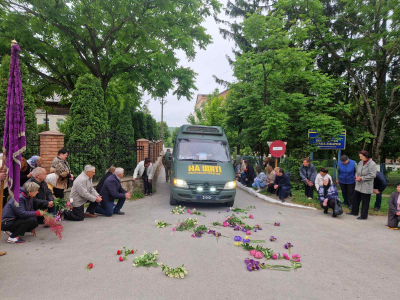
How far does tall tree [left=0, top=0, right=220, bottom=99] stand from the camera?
12547 mm

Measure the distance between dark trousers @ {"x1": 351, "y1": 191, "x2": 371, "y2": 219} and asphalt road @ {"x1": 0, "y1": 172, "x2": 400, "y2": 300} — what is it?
2.11 feet

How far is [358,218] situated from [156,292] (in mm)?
6353

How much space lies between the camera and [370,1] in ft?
45.1

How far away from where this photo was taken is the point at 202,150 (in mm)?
8828

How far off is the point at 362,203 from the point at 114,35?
13536 millimetres

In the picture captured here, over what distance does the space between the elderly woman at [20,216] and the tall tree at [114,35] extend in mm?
10017

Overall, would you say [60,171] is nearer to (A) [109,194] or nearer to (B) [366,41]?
(A) [109,194]

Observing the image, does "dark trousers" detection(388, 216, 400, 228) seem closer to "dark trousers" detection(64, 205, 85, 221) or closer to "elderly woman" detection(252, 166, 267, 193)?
"elderly woman" detection(252, 166, 267, 193)

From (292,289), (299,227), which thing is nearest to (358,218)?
(299,227)

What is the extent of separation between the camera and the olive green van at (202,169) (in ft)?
25.2

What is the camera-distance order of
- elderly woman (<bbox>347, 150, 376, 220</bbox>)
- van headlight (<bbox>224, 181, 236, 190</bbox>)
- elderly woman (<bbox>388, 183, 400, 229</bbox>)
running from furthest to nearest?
van headlight (<bbox>224, 181, 236, 190</bbox>) < elderly woman (<bbox>347, 150, 376, 220</bbox>) < elderly woman (<bbox>388, 183, 400, 229</bbox>)

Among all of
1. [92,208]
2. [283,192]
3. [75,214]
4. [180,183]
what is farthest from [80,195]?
[283,192]

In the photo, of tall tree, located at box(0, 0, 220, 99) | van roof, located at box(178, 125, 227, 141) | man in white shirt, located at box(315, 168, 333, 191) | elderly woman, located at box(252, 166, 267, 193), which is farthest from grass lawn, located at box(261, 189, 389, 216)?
tall tree, located at box(0, 0, 220, 99)

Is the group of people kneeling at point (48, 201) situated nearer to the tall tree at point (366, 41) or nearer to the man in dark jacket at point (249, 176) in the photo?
the man in dark jacket at point (249, 176)
